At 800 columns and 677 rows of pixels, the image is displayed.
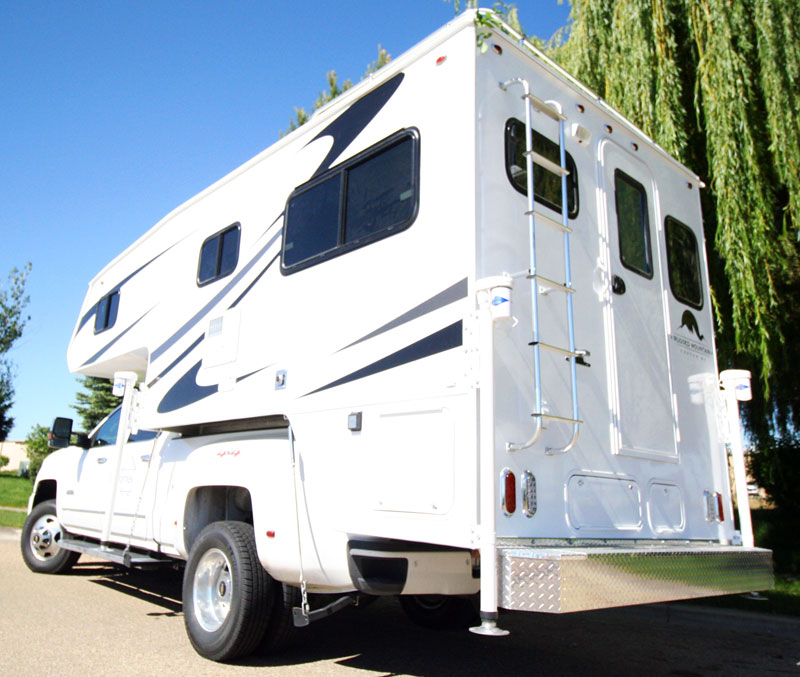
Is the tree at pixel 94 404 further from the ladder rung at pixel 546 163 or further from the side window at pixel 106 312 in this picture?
the ladder rung at pixel 546 163

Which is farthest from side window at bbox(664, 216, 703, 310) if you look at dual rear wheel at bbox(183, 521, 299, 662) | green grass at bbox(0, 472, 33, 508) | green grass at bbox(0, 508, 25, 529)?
green grass at bbox(0, 472, 33, 508)

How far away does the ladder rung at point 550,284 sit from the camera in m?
3.82

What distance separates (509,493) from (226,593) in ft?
7.05

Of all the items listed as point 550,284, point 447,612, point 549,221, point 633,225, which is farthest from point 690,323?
point 447,612

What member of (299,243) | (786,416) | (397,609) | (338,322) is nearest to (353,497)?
(338,322)

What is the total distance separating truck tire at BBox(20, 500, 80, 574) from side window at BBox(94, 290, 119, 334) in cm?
203

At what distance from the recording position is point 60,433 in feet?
24.2

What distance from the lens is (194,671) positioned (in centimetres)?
430

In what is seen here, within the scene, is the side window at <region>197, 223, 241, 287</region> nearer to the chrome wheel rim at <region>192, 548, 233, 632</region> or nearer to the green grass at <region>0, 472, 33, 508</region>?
the chrome wheel rim at <region>192, 548, 233, 632</region>

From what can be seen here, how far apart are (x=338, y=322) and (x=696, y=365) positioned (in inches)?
105

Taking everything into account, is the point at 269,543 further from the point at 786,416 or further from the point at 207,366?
the point at 786,416

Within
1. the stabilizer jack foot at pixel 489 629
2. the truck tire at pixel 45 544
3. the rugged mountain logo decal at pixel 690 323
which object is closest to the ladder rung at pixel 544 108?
the rugged mountain logo decal at pixel 690 323

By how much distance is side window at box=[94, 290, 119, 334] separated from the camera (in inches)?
293

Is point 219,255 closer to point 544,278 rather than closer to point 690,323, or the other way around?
point 544,278
